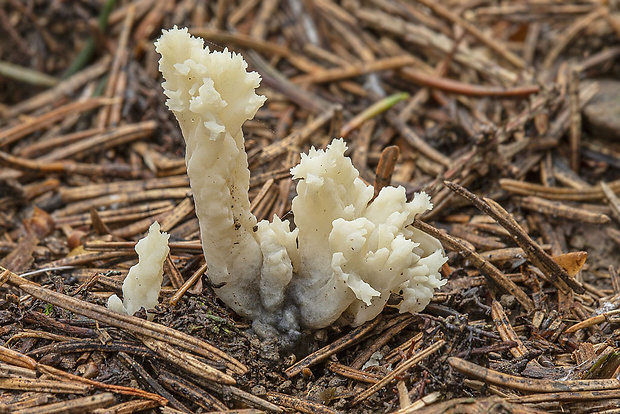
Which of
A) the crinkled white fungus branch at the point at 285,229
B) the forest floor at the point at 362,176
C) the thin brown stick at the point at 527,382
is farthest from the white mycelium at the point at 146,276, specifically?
the thin brown stick at the point at 527,382

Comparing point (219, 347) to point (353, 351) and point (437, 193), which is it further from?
point (437, 193)

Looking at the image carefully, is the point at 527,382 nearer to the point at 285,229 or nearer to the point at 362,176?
the point at 285,229

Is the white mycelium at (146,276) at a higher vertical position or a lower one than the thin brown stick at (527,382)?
higher

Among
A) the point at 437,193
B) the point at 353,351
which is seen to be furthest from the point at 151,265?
the point at 437,193

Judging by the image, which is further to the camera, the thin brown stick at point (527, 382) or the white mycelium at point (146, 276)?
the white mycelium at point (146, 276)

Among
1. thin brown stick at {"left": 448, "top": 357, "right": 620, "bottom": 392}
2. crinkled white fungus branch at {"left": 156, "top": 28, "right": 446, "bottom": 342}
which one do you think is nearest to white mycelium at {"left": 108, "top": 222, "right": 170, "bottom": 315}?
crinkled white fungus branch at {"left": 156, "top": 28, "right": 446, "bottom": 342}

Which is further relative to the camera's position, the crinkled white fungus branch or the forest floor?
the forest floor

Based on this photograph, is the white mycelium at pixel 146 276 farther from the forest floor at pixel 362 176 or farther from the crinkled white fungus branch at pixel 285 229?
the crinkled white fungus branch at pixel 285 229

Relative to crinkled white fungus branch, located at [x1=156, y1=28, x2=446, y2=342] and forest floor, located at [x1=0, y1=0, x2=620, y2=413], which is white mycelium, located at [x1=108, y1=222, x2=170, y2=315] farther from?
crinkled white fungus branch, located at [x1=156, y1=28, x2=446, y2=342]
